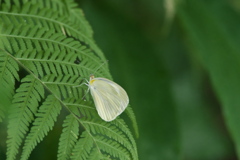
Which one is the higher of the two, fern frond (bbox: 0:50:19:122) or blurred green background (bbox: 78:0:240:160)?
fern frond (bbox: 0:50:19:122)

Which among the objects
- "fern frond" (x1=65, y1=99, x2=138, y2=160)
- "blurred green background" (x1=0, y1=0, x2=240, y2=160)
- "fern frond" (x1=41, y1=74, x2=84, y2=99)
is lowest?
"blurred green background" (x1=0, y1=0, x2=240, y2=160)

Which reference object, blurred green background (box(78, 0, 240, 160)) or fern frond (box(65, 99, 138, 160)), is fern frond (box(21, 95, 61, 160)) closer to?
fern frond (box(65, 99, 138, 160))

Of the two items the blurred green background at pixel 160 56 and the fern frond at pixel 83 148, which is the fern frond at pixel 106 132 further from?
the blurred green background at pixel 160 56

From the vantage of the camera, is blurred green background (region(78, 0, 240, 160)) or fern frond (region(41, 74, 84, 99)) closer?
fern frond (region(41, 74, 84, 99))

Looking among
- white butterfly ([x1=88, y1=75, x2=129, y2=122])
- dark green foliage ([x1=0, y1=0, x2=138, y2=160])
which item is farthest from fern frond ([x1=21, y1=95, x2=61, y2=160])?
white butterfly ([x1=88, y1=75, x2=129, y2=122])

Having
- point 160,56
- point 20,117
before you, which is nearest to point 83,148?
point 20,117

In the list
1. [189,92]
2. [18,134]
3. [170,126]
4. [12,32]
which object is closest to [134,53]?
[170,126]

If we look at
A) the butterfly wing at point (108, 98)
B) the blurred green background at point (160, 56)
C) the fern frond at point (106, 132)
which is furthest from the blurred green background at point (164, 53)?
the fern frond at point (106, 132)
